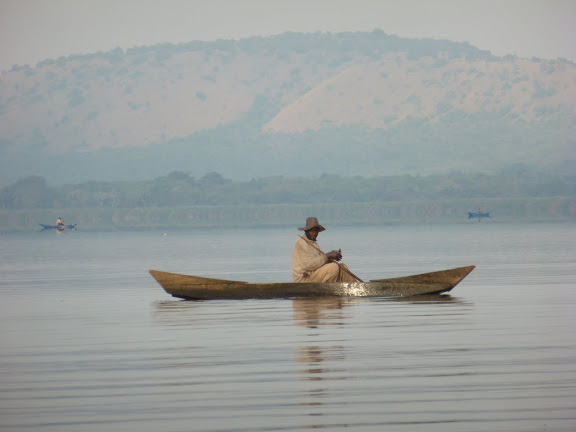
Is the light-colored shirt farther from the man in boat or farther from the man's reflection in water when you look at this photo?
the man's reflection in water

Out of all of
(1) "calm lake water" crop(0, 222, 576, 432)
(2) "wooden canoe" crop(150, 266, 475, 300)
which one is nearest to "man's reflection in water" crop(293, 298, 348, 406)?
(1) "calm lake water" crop(0, 222, 576, 432)

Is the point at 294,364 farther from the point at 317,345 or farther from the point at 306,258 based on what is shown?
the point at 306,258

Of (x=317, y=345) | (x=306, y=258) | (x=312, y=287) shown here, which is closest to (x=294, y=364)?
(x=317, y=345)

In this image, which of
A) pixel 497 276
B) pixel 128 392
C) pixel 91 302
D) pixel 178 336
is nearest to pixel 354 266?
pixel 497 276

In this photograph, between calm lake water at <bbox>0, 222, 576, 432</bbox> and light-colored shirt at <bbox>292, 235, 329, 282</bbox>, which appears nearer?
calm lake water at <bbox>0, 222, 576, 432</bbox>

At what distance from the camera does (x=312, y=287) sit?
2123 centimetres

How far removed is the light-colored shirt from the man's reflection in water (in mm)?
595

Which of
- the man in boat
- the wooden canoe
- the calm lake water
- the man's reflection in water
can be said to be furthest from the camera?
the wooden canoe

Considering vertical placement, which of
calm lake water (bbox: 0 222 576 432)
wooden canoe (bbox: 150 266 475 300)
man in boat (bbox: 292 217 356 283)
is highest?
man in boat (bbox: 292 217 356 283)

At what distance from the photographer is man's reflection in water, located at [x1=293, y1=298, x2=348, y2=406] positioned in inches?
480

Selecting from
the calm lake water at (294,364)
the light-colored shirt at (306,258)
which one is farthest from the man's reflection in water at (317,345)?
the light-colored shirt at (306,258)

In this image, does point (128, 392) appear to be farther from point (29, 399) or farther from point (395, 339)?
point (395, 339)

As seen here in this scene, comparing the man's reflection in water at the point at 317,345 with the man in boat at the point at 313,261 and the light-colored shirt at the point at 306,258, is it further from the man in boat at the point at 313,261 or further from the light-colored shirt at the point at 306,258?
the light-colored shirt at the point at 306,258

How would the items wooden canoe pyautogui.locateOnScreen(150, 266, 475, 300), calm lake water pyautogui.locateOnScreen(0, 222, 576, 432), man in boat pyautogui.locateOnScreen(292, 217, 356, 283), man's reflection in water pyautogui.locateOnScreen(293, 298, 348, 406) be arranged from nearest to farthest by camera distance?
1. calm lake water pyautogui.locateOnScreen(0, 222, 576, 432)
2. man's reflection in water pyautogui.locateOnScreen(293, 298, 348, 406)
3. man in boat pyautogui.locateOnScreen(292, 217, 356, 283)
4. wooden canoe pyautogui.locateOnScreen(150, 266, 475, 300)
